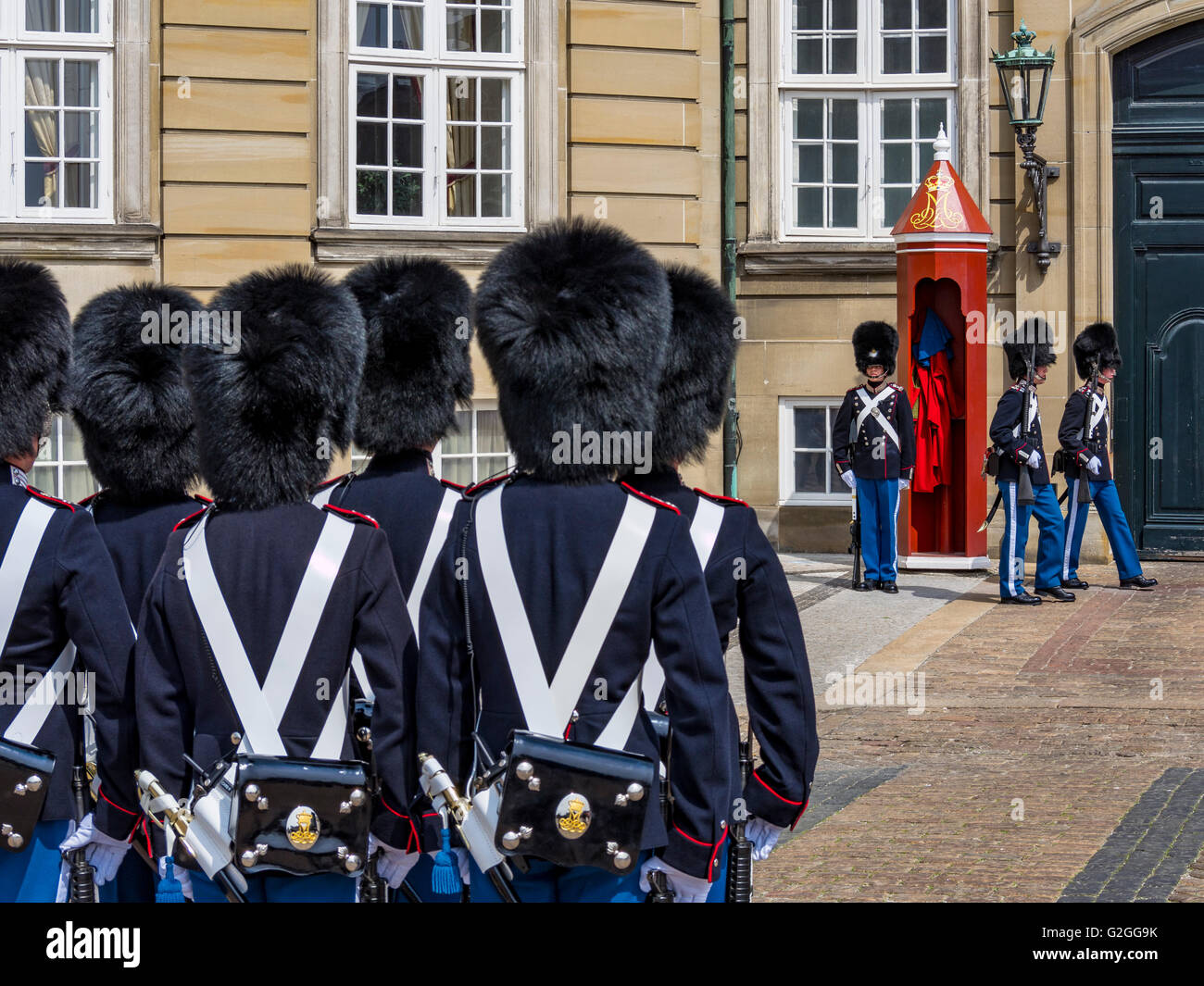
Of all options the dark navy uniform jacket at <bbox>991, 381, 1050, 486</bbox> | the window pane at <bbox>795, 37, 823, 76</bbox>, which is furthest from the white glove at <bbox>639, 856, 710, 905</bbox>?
the window pane at <bbox>795, 37, 823, 76</bbox>

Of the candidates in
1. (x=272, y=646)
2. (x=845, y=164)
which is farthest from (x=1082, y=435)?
(x=272, y=646)

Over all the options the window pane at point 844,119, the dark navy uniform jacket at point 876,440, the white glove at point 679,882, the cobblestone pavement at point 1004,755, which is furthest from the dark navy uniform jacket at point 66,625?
the window pane at point 844,119

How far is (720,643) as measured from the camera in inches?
155

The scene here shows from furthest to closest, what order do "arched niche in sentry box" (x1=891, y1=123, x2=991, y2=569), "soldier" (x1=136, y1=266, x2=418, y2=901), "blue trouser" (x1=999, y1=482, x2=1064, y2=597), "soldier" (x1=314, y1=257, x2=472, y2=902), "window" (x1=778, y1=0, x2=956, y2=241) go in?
1. "window" (x1=778, y1=0, x2=956, y2=241)
2. "arched niche in sentry box" (x1=891, y1=123, x2=991, y2=569)
3. "blue trouser" (x1=999, y1=482, x2=1064, y2=597)
4. "soldier" (x1=314, y1=257, x2=472, y2=902)
5. "soldier" (x1=136, y1=266, x2=418, y2=901)

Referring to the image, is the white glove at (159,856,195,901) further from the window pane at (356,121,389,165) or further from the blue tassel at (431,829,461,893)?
the window pane at (356,121,389,165)

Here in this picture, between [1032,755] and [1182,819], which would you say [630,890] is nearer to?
[1182,819]

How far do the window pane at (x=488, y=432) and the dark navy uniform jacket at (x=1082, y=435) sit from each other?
4286mm

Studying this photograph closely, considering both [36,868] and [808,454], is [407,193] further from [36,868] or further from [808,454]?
[36,868]

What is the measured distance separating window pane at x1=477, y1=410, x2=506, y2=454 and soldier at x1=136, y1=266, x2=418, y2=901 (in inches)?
401

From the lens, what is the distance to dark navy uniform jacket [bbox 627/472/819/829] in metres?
3.98

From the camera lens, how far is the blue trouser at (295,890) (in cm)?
368

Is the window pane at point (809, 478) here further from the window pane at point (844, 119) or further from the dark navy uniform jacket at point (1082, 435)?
the window pane at point (844, 119)

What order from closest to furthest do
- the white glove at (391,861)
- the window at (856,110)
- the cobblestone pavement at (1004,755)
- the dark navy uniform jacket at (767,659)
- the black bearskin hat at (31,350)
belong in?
the white glove at (391,861)
the dark navy uniform jacket at (767,659)
the black bearskin hat at (31,350)
the cobblestone pavement at (1004,755)
the window at (856,110)

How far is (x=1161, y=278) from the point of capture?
14414 millimetres
